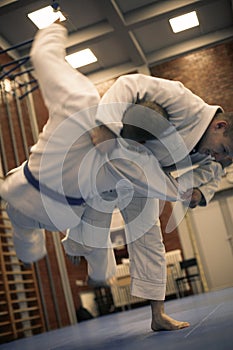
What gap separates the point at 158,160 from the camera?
6.52 feet

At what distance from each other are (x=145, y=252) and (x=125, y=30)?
227 inches

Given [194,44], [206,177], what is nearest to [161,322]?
[206,177]

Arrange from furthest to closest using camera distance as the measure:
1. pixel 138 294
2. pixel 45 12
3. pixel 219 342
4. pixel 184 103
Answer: pixel 45 12 < pixel 138 294 < pixel 184 103 < pixel 219 342

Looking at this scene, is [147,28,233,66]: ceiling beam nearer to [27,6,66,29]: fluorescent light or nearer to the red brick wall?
the red brick wall

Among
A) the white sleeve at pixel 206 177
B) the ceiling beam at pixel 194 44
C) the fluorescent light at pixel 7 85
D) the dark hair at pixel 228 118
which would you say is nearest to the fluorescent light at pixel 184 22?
the ceiling beam at pixel 194 44

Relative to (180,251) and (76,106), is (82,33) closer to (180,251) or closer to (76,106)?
(180,251)

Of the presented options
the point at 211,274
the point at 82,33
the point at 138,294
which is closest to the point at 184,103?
the point at 138,294

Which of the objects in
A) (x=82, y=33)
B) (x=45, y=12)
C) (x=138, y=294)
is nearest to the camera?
(x=138, y=294)

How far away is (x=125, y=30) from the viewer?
7.18 metres

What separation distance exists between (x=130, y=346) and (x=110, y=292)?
22.0 ft

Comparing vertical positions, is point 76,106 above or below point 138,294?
above

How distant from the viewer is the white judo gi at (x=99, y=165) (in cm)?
176

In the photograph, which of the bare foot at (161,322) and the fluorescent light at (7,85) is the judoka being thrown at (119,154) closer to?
the bare foot at (161,322)

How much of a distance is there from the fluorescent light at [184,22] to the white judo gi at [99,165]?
5556 mm
